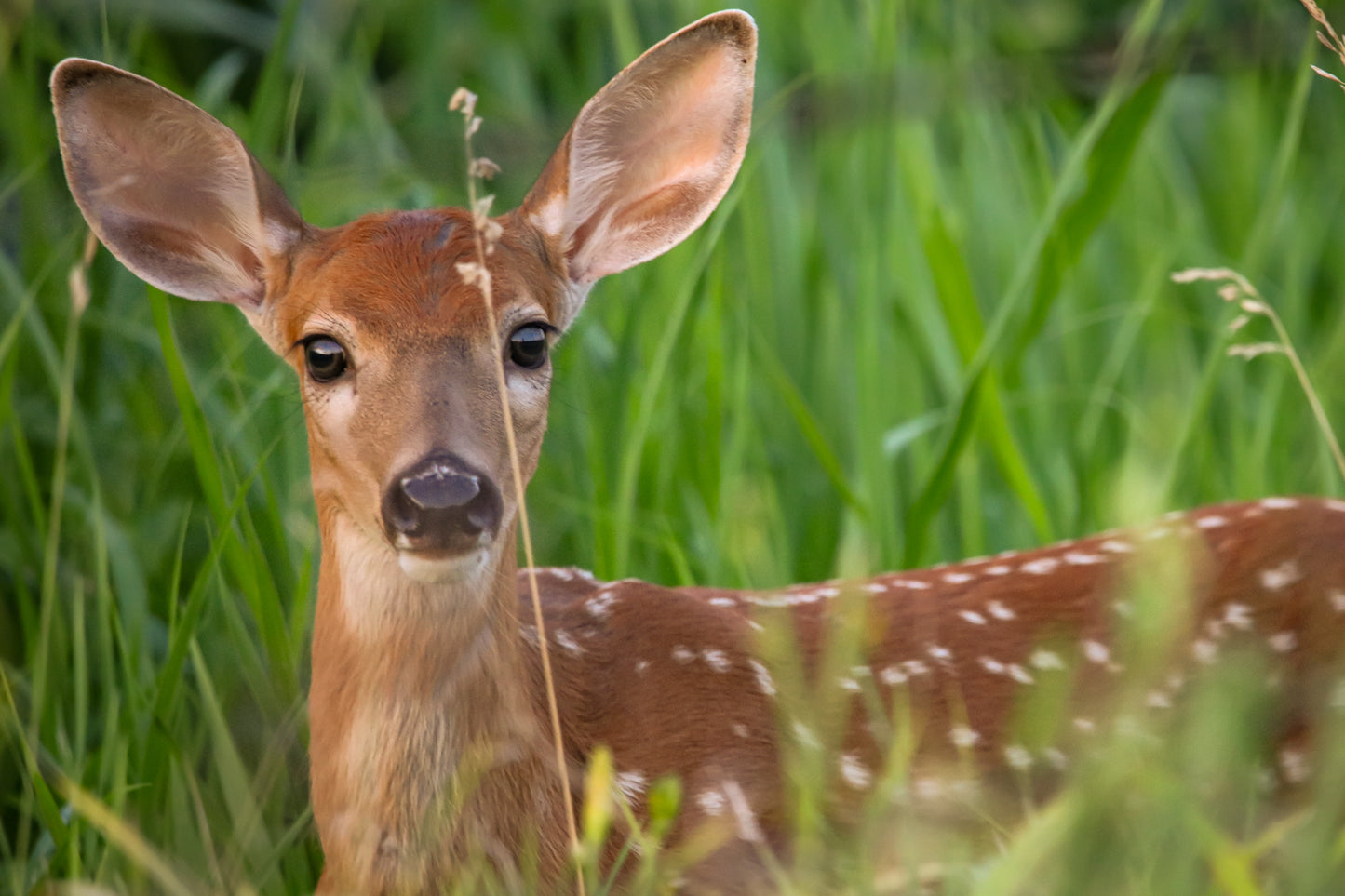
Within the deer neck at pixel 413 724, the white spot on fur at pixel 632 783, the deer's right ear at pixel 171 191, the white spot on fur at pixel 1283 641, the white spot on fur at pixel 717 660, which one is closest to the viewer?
the deer neck at pixel 413 724

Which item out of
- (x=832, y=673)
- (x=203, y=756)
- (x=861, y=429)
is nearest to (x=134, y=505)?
(x=203, y=756)

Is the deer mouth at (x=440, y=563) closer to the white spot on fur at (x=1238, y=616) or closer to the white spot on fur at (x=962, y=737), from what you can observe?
the white spot on fur at (x=962, y=737)

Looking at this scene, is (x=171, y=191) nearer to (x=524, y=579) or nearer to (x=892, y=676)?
(x=524, y=579)

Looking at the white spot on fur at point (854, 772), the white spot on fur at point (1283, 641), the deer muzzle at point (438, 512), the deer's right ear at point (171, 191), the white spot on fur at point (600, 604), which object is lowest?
the white spot on fur at point (854, 772)

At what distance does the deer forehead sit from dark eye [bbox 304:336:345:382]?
2 cm

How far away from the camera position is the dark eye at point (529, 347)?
97.1 inches

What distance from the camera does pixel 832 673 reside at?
2.28 metres

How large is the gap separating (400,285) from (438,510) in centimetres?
41

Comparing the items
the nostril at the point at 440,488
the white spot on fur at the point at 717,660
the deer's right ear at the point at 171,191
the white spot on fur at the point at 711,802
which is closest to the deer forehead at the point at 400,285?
the deer's right ear at the point at 171,191

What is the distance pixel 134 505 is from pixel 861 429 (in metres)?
1.58

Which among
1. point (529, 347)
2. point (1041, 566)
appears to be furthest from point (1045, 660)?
point (529, 347)

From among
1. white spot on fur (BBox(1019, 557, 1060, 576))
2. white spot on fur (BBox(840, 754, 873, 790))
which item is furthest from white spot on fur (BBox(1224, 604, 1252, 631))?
white spot on fur (BBox(840, 754, 873, 790))

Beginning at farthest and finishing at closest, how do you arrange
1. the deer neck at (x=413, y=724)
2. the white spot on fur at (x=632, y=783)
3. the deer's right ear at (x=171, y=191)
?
the deer's right ear at (x=171, y=191) → the white spot on fur at (x=632, y=783) → the deer neck at (x=413, y=724)

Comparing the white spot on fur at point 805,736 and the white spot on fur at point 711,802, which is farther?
the white spot on fur at point 805,736
